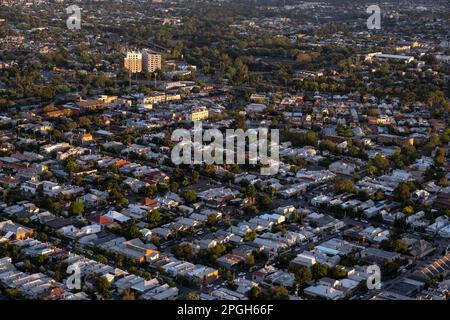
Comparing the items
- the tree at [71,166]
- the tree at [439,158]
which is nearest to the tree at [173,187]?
the tree at [71,166]

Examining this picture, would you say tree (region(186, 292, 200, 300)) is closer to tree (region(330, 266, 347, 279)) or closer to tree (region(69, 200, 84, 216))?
tree (region(330, 266, 347, 279))

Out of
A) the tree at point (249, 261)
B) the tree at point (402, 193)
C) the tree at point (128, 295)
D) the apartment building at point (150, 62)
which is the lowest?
the tree at point (249, 261)

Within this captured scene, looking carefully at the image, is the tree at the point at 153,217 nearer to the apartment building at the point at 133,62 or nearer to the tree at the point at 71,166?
the tree at the point at 71,166

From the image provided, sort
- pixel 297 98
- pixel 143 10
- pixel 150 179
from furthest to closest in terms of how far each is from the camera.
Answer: pixel 143 10, pixel 297 98, pixel 150 179

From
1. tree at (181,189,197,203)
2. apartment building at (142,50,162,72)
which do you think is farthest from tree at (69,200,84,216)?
apartment building at (142,50,162,72)

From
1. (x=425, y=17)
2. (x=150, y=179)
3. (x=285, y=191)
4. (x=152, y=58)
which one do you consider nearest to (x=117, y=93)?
(x=152, y=58)

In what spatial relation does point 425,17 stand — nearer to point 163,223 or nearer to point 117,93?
point 117,93

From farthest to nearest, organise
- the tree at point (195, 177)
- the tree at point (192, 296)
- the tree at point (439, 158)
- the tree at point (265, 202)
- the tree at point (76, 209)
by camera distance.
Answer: the tree at point (439, 158) < the tree at point (195, 177) < the tree at point (265, 202) < the tree at point (76, 209) < the tree at point (192, 296)

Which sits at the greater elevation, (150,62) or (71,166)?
(150,62)

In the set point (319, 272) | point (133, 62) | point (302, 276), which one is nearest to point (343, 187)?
point (319, 272)

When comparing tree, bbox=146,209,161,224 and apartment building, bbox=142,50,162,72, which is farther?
apartment building, bbox=142,50,162,72

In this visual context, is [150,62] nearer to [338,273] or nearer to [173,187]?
[173,187]
